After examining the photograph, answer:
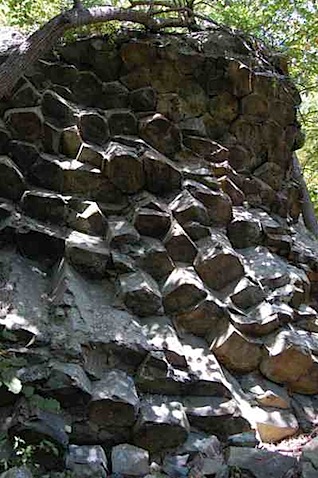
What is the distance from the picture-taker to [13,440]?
322cm

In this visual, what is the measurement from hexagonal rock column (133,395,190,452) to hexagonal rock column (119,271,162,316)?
100cm

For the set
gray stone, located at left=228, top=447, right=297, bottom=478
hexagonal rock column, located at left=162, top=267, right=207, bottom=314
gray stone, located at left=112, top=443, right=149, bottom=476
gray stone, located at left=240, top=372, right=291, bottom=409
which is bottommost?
gray stone, located at left=240, top=372, right=291, bottom=409

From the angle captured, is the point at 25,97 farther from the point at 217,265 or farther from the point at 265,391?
the point at 265,391

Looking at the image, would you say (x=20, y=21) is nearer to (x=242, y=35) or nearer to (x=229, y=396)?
(x=242, y=35)

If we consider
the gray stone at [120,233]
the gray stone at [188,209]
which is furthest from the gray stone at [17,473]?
the gray stone at [188,209]

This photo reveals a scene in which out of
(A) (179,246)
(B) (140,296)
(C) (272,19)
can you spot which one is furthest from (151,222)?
(C) (272,19)

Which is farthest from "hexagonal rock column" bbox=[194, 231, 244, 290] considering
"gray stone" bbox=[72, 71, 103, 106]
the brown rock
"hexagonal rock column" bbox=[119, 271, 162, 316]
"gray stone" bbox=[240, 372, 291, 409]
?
"gray stone" bbox=[72, 71, 103, 106]

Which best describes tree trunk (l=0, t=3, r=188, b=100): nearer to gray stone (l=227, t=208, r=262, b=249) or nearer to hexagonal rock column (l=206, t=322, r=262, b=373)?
gray stone (l=227, t=208, r=262, b=249)

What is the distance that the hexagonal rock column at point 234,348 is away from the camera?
182 inches

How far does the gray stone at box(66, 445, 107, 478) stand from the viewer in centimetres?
324

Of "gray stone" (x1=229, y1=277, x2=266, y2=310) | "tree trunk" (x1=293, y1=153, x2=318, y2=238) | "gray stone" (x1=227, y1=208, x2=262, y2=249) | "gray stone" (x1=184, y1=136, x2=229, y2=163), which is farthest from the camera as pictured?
"tree trunk" (x1=293, y1=153, x2=318, y2=238)

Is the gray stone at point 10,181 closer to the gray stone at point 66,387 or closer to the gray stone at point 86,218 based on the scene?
the gray stone at point 86,218

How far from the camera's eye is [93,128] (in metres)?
5.91

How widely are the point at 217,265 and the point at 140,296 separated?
3.54 feet
